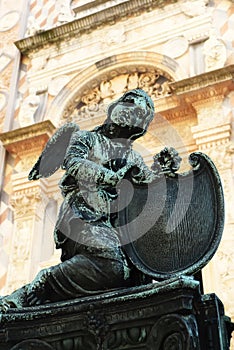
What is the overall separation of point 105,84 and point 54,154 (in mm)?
5083

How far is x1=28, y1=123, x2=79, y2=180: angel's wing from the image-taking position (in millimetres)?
2547

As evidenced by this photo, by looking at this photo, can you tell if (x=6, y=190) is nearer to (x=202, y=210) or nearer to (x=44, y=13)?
(x=44, y=13)

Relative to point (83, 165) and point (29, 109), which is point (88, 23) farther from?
point (83, 165)

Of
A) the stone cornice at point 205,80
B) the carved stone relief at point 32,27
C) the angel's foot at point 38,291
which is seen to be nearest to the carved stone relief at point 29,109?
the carved stone relief at point 32,27

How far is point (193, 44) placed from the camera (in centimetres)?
699

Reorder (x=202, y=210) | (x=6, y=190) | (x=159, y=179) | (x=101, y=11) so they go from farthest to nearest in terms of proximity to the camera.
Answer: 1. (x=101, y=11)
2. (x=6, y=190)
3. (x=159, y=179)
4. (x=202, y=210)

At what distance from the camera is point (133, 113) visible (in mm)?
2496

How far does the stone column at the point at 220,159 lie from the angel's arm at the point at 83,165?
291 centimetres

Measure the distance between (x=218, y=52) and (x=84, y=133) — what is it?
15.0 feet

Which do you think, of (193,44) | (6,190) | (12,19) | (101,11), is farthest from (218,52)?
(12,19)

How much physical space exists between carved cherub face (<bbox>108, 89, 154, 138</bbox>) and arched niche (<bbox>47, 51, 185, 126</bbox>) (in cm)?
459

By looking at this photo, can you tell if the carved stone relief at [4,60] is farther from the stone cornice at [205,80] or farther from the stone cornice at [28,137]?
the stone cornice at [205,80]

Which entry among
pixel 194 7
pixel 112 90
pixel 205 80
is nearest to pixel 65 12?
pixel 112 90

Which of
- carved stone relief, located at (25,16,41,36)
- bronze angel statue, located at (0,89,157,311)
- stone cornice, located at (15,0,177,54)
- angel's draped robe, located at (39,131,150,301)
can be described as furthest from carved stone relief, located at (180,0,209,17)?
angel's draped robe, located at (39,131,150,301)
